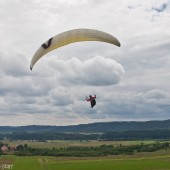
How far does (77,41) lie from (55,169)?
1772 inches

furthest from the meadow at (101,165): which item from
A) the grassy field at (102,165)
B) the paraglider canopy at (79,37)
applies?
the paraglider canopy at (79,37)

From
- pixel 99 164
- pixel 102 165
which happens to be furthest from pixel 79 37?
pixel 99 164

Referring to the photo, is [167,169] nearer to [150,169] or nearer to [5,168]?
[150,169]

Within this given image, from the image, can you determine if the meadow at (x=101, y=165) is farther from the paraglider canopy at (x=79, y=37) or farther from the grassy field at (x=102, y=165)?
the paraglider canopy at (x=79, y=37)

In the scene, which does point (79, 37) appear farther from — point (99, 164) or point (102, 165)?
point (99, 164)

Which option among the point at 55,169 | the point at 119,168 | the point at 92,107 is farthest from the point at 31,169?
the point at 92,107

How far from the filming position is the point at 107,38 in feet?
80.0

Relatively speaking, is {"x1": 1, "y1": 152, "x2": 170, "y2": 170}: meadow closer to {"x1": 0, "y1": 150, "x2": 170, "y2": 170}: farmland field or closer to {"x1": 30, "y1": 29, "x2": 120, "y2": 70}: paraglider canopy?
{"x1": 0, "y1": 150, "x2": 170, "y2": 170}: farmland field

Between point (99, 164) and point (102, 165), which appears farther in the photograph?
point (99, 164)

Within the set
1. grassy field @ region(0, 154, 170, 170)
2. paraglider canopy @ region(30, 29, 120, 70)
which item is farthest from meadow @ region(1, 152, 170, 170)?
paraglider canopy @ region(30, 29, 120, 70)

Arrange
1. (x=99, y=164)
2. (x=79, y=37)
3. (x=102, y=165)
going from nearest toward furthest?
(x=79, y=37) → (x=102, y=165) → (x=99, y=164)

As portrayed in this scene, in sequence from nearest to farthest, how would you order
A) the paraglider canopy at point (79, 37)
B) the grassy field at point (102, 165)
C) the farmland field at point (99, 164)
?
the paraglider canopy at point (79, 37) → the grassy field at point (102, 165) → the farmland field at point (99, 164)

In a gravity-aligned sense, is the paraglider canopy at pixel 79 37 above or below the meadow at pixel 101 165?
above

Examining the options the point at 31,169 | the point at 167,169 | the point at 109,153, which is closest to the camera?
the point at 167,169
